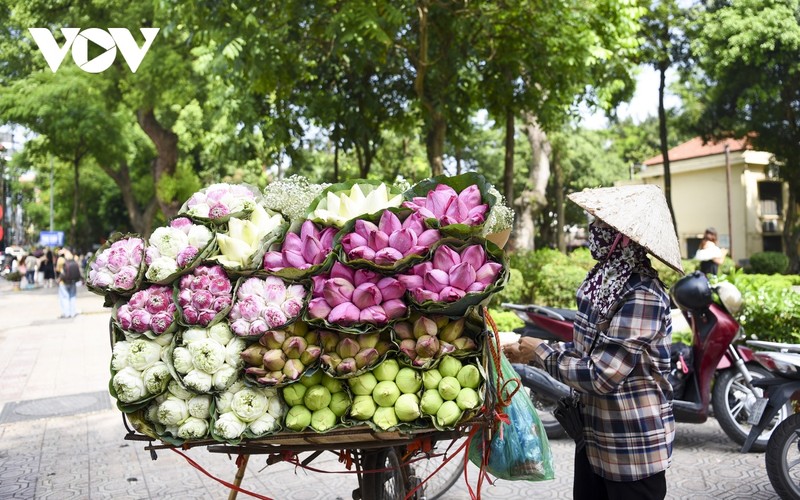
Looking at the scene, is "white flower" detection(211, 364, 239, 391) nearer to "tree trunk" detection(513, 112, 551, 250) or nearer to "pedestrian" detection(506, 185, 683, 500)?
"pedestrian" detection(506, 185, 683, 500)

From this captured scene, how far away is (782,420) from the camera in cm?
400

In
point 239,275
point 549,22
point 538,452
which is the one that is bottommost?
point 538,452

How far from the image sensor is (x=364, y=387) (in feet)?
7.58

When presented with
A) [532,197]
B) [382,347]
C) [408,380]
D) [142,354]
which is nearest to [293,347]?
[382,347]

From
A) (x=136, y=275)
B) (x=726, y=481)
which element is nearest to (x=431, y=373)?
(x=136, y=275)

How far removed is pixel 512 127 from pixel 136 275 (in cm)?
964

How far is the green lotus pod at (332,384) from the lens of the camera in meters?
2.35

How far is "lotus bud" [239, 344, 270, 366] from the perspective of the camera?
2.26 meters

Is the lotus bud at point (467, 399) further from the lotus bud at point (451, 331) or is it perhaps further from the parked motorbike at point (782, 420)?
the parked motorbike at point (782, 420)

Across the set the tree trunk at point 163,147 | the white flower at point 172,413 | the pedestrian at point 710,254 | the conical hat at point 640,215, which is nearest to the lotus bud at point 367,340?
the white flower at point 172,413

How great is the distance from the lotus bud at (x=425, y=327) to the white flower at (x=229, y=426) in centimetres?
66

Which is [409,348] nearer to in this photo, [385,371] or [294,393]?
[385,371]

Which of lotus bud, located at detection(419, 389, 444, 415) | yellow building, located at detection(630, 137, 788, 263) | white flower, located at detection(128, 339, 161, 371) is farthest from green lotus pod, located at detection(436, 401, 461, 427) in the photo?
yellow building, located at detection(630, 137, 788, 263)

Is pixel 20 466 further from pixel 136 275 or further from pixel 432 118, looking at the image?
pixel 432 118
